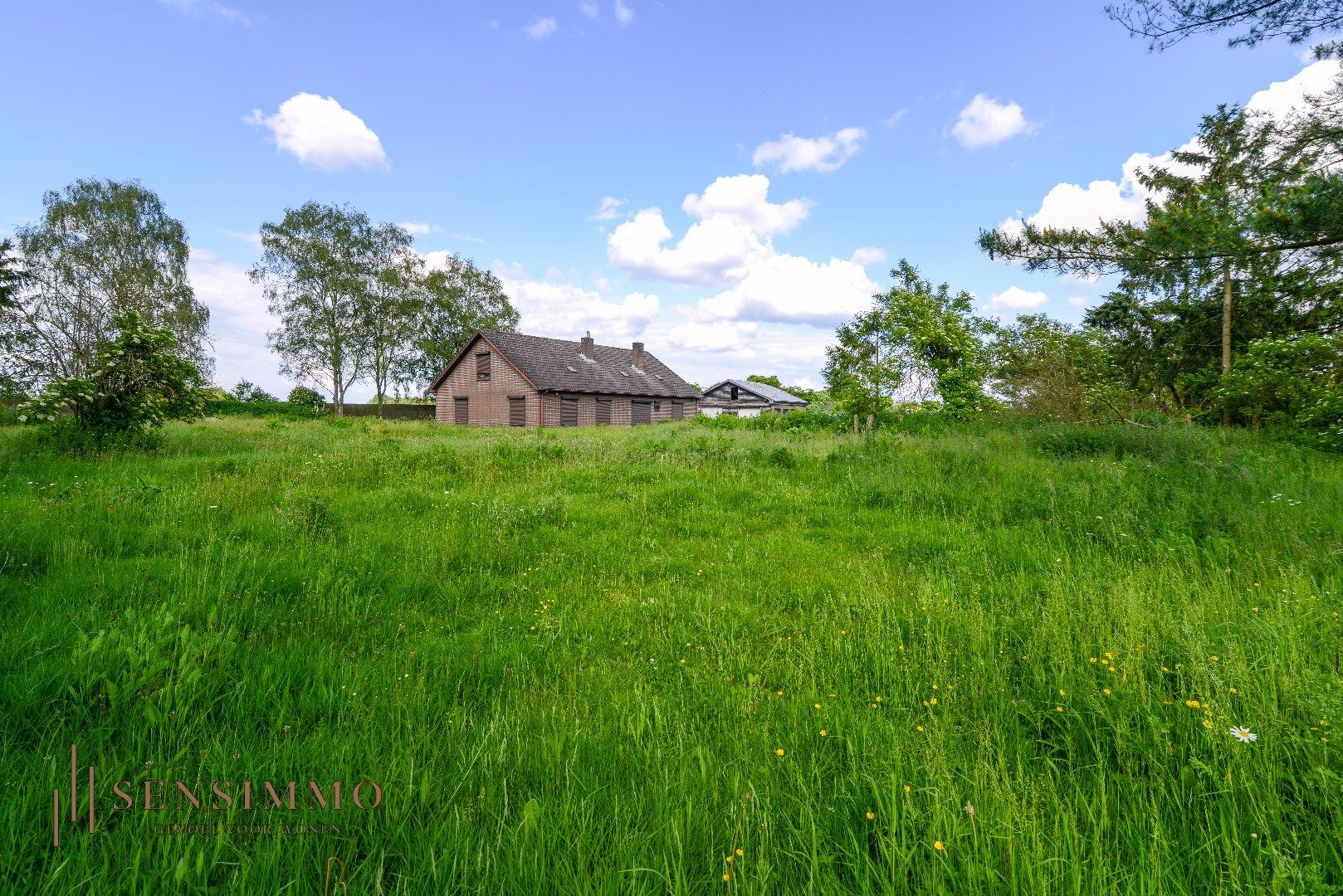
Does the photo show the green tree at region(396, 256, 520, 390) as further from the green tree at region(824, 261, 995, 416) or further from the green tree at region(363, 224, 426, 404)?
the green tree at region(824, 261, 995, 416)

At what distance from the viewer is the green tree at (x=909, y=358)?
2047 centimetres

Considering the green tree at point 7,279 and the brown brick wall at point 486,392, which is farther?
the brown brick wall at point 486,392

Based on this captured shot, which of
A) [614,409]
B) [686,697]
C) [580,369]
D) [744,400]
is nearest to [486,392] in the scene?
[580,369]

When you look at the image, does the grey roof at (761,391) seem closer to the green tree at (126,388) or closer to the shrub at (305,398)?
the shrub at (305,398)

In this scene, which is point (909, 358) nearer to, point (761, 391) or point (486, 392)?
point (486, 392)

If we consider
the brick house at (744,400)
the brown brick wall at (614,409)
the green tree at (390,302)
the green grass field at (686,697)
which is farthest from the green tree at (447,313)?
the green grass field at (686,697)

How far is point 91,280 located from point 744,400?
52346mm

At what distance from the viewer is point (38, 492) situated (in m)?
6.56

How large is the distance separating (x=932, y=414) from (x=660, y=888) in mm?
21348

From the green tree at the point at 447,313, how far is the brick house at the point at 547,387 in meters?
5.81

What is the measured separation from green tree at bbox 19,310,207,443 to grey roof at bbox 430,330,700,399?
20.1 meters

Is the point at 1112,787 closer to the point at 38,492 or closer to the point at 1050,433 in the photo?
the point at 38,492

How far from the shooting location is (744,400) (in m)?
63.3

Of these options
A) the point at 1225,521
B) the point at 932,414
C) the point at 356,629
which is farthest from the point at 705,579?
the point at 932,414
